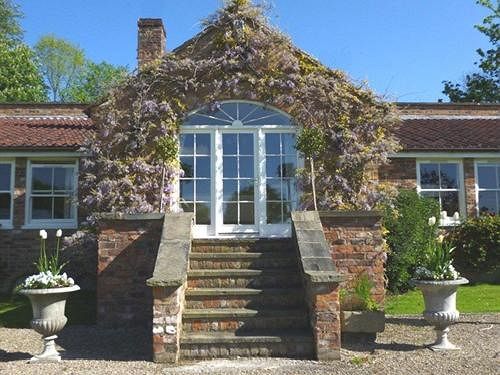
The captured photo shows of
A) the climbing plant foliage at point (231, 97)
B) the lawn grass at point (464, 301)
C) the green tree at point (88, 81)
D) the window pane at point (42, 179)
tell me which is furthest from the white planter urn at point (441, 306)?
the green tree at point (88, 81)

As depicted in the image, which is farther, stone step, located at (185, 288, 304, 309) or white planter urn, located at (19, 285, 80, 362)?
stone step, located at (185, 288, 304, 309)

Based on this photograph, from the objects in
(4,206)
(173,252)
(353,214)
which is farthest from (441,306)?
(4,206)

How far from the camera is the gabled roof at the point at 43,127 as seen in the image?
14.0 meters

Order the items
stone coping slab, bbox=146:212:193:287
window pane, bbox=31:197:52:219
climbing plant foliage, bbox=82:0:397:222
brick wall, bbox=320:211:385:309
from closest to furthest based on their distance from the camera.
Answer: stone coping slab, bbox=146:212:193:287, brick wall, bbox=320:211:385:309, climbing plant foliage, bbox=82:0:397:222, window pane, bbox=31:197:52:219

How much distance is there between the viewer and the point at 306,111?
11562 mm

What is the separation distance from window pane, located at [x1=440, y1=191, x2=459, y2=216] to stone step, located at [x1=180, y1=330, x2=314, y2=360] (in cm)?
885

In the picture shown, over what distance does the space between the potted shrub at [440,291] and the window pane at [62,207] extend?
9763 millimetres

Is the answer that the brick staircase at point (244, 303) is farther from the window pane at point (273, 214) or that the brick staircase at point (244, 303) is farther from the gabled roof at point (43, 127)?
the gabled roof at point (43, 127)

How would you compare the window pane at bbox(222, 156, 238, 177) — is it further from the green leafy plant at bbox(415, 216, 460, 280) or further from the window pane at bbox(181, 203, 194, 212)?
the green leafy plant at bbox(415, 216, 460, 280)

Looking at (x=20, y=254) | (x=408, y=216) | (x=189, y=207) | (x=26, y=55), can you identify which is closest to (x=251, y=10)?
(x=189, y=207)

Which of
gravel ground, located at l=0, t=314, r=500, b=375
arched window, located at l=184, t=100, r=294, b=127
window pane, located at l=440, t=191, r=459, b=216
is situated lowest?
gravel ground, located at l=0, t=314, r=500, b=375

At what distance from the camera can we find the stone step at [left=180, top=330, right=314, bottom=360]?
749 centimetres

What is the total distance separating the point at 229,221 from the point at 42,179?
595 cm

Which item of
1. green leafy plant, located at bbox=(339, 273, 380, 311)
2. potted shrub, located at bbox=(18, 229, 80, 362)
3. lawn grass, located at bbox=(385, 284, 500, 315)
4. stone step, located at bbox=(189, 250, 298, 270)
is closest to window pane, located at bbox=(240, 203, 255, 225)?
stone step, located at bbox=(189, 250, 298, 270)
